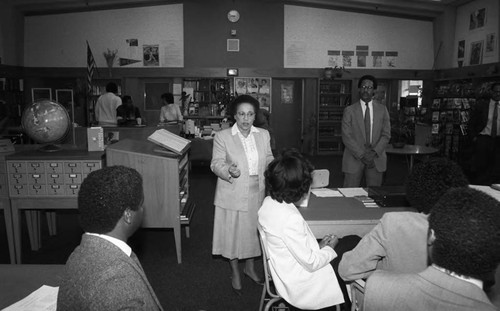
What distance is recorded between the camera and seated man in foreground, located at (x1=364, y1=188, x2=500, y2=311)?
3.54 ft

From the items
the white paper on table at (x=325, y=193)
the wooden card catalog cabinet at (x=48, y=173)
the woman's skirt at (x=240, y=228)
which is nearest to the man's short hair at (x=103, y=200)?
the woman's skirt at (x=240, y=228)

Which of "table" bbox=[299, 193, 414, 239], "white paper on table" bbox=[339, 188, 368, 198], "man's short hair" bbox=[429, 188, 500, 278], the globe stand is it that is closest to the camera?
"man's short hair" bbox=[429, 188, 500, 278]

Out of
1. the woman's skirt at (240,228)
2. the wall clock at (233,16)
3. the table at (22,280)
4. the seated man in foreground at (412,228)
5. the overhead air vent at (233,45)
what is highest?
the wall clock at (233,16)

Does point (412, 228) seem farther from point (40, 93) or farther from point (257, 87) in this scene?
point (40, 93)

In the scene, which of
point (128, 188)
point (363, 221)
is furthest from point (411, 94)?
point (128, 188)

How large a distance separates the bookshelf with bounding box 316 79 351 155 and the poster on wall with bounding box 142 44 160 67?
190 inches

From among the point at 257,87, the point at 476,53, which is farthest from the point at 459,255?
the point at 257,87

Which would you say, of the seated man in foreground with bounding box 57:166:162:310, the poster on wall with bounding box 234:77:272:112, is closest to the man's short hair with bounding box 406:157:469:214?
the seated man in foreground with bounding box 57:166:162:310

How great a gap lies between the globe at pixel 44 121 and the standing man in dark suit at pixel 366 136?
277 centimetres

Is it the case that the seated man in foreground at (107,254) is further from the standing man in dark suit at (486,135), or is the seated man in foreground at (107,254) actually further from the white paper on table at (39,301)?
the standing man in dark suit at (486,135)

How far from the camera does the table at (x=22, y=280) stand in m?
1.64

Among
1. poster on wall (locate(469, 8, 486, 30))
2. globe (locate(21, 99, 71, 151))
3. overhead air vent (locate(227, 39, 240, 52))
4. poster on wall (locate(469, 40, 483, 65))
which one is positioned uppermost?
poster on wall (locate(469, 8, 486, 30))

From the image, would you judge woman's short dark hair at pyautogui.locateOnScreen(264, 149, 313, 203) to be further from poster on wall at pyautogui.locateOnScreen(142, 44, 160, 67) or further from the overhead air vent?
poster on wall at pyautogui.locateOnScreen(142, 44, 160, 67)

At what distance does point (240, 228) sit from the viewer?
318cm
